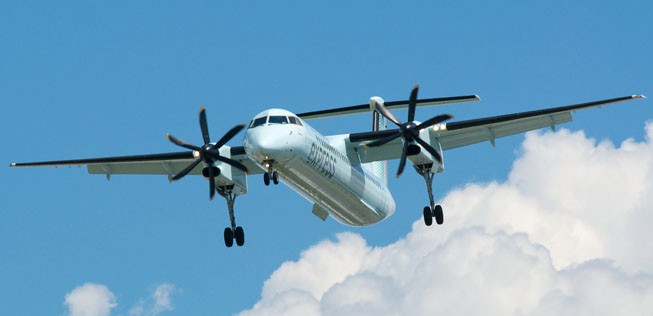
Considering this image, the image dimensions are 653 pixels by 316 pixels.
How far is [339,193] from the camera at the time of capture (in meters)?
40.1

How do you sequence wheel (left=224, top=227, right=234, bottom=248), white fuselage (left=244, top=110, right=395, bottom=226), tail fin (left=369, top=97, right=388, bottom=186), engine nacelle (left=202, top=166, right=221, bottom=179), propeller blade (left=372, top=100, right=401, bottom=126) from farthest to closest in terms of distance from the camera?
1. tail fin (left=369, top=97, right=388, bottom=186)
2. wheel (left=224, top=227, right=234, bottom=248)
3. engine nacelle (left=202, top=166, right=221, bottom=179)
4. propeller blade (left=372, top=100, right=401, bottom=126)
5. white fuselage (left=244, top=110, right=395, bottom=226)

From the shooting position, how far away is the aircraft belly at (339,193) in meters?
38.2

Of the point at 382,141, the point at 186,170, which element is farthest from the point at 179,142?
the point at 382,141

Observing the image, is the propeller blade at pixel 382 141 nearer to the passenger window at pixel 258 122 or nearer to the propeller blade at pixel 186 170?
the passenger window at pixel 258 122

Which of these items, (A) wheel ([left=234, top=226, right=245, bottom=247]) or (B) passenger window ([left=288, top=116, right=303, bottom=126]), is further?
(A) wheel ([left=234, top=226, right=245, bottom=247])

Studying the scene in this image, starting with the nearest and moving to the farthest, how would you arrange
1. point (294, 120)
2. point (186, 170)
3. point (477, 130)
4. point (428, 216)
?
1. point (294, 120)
2. point (186, 170)
3. point (477, 130)
4. point (428, 216)

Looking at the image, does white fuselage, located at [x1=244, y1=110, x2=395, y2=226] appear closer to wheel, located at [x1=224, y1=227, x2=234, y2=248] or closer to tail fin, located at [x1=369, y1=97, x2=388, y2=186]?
tail fin, located at [x1=369, y1=97, x2=388, y2=186]

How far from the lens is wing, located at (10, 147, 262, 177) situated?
42844 mm

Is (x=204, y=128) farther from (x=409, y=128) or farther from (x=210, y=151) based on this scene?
(x=409, y=128)

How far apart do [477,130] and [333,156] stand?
19.6 feet

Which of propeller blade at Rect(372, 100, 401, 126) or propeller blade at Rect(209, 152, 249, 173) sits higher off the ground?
propeller blade at Rect(372, 100, 401, 126)

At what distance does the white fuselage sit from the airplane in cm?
3

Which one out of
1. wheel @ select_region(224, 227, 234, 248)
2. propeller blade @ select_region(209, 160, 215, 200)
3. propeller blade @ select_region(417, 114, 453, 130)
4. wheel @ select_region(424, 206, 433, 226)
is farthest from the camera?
wheel @ select_region(224, 227, 234, 248)

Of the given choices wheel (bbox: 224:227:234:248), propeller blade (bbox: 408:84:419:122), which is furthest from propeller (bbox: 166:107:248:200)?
propeller blade (bbox: 408:84:419:122)
